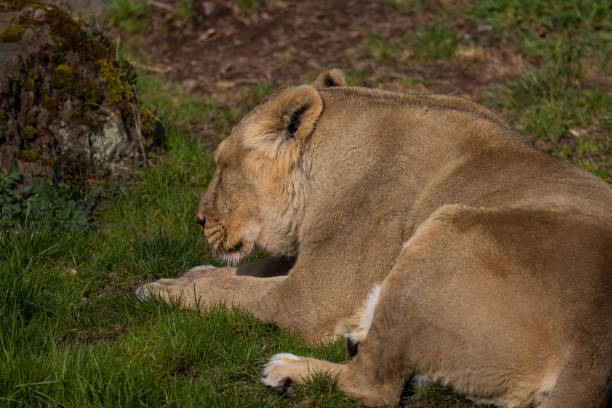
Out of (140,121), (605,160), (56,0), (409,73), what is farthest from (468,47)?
(56,0)

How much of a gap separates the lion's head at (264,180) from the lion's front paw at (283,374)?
1.02m

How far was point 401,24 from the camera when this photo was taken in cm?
928

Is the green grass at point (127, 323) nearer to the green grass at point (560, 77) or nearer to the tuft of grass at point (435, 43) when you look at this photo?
the green grass at point (560, 77)

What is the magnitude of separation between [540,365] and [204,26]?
803 cm

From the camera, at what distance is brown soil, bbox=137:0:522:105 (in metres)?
8.08

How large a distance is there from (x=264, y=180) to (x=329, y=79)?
1.00 m

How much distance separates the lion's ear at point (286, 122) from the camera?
4188 mm

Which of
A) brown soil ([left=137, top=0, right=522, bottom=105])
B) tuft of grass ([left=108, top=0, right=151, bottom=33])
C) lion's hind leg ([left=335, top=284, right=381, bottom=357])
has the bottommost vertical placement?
lion's hind leg ([left=335, top=284, right=381, bottom=357])

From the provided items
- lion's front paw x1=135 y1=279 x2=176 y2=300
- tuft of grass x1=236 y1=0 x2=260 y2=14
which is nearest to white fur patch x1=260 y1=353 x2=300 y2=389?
lion's front paw x1=135 y1=279 x2=176 y2=300

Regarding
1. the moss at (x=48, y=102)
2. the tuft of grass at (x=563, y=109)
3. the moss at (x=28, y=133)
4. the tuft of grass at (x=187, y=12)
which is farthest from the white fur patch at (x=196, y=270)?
the tuft of grass at (x=187, y=12)

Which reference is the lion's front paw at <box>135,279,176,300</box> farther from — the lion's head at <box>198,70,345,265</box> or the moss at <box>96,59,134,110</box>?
the moss at <box>96,59,134,110</box>

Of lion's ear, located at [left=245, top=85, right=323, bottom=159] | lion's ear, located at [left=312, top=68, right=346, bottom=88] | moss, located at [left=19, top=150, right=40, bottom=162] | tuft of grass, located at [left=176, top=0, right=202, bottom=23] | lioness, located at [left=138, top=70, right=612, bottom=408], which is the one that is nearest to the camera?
lioness, located at [left=138, top=70, right=612, bottom=408]

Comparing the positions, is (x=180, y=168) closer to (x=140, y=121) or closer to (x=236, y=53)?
(x=140, y=121)

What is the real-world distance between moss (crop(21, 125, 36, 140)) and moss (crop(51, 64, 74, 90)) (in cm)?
46
